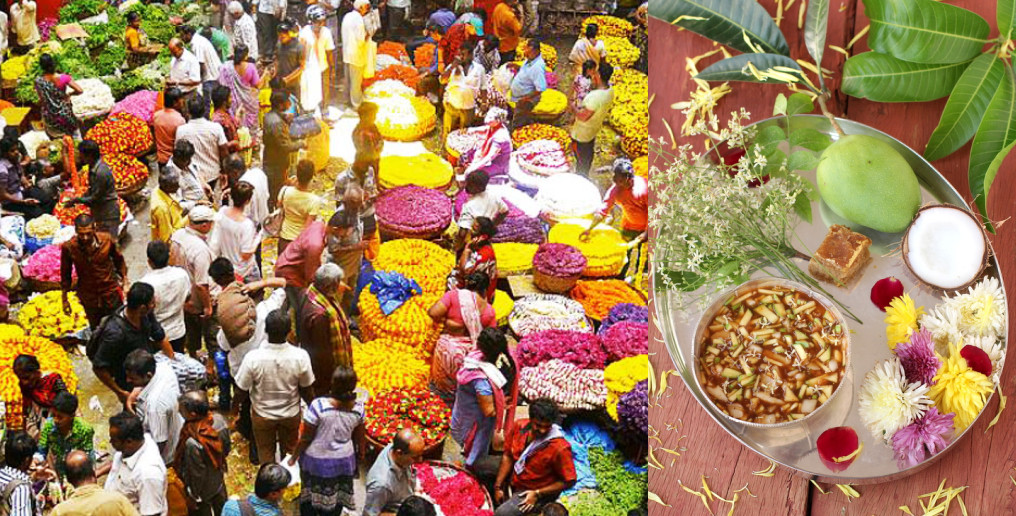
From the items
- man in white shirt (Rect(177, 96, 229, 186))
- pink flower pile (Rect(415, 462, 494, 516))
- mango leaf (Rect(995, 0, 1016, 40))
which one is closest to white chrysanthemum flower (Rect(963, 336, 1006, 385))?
mango leaf (Rect(995, 0, 1016, 40))

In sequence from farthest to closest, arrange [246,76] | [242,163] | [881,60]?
[246,76] → [242,163] → [881,60]

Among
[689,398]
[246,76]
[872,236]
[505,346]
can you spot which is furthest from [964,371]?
[246,76]

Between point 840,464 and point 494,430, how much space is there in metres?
4.26

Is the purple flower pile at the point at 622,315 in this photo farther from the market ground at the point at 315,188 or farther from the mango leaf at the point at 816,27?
the mango leaf at the point at 816,27

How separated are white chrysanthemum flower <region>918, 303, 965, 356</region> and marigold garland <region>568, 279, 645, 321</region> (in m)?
5.65

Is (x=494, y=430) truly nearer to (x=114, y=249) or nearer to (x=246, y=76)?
(x=114, y=249)

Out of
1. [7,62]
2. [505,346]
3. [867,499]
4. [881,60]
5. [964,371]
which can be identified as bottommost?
[7,62]

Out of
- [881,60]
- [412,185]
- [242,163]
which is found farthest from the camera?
[412,185]

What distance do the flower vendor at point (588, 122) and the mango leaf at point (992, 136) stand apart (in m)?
7.38

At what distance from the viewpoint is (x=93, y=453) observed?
17.9 ft

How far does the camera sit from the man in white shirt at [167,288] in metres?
5.75

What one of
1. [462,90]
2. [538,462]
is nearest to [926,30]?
[538,462]

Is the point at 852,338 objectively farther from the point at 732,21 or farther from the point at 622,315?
the point at 622,315

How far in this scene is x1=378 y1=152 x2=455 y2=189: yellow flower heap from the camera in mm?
8164
